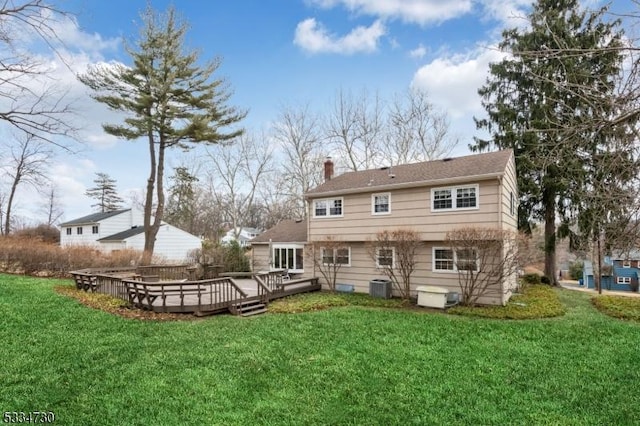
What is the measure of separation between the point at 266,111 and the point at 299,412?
26309mm

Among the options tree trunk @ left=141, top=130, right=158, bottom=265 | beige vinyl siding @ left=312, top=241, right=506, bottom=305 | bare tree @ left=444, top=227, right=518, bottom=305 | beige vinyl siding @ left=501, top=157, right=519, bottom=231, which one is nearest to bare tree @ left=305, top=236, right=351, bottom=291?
beige vinyl siding @ left=312, top=241, right=506, bottom=305

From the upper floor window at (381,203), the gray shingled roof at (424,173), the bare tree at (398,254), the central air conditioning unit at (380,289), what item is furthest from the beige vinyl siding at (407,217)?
the central air conditioning unit at (380,289)

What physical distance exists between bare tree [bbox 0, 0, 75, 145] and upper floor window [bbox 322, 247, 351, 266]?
11153 mm

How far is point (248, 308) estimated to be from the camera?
36.3ft

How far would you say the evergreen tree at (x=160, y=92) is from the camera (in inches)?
800

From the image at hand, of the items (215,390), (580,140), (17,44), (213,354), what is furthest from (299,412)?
(17,44)

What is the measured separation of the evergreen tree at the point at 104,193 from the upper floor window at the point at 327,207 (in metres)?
46.2

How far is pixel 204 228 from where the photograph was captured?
45125 mm

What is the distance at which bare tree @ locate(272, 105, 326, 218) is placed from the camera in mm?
28391

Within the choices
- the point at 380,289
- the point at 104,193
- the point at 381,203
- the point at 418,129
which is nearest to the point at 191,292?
the point at 380,289

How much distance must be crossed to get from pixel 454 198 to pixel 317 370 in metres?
8.45

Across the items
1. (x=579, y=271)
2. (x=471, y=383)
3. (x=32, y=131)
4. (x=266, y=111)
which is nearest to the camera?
(x=32, y=131)

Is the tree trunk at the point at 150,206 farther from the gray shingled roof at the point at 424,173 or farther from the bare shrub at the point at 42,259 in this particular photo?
the gray shingled roof at the point at 424,173

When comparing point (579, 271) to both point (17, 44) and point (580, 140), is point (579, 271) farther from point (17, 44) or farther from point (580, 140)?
point (17, 44)
